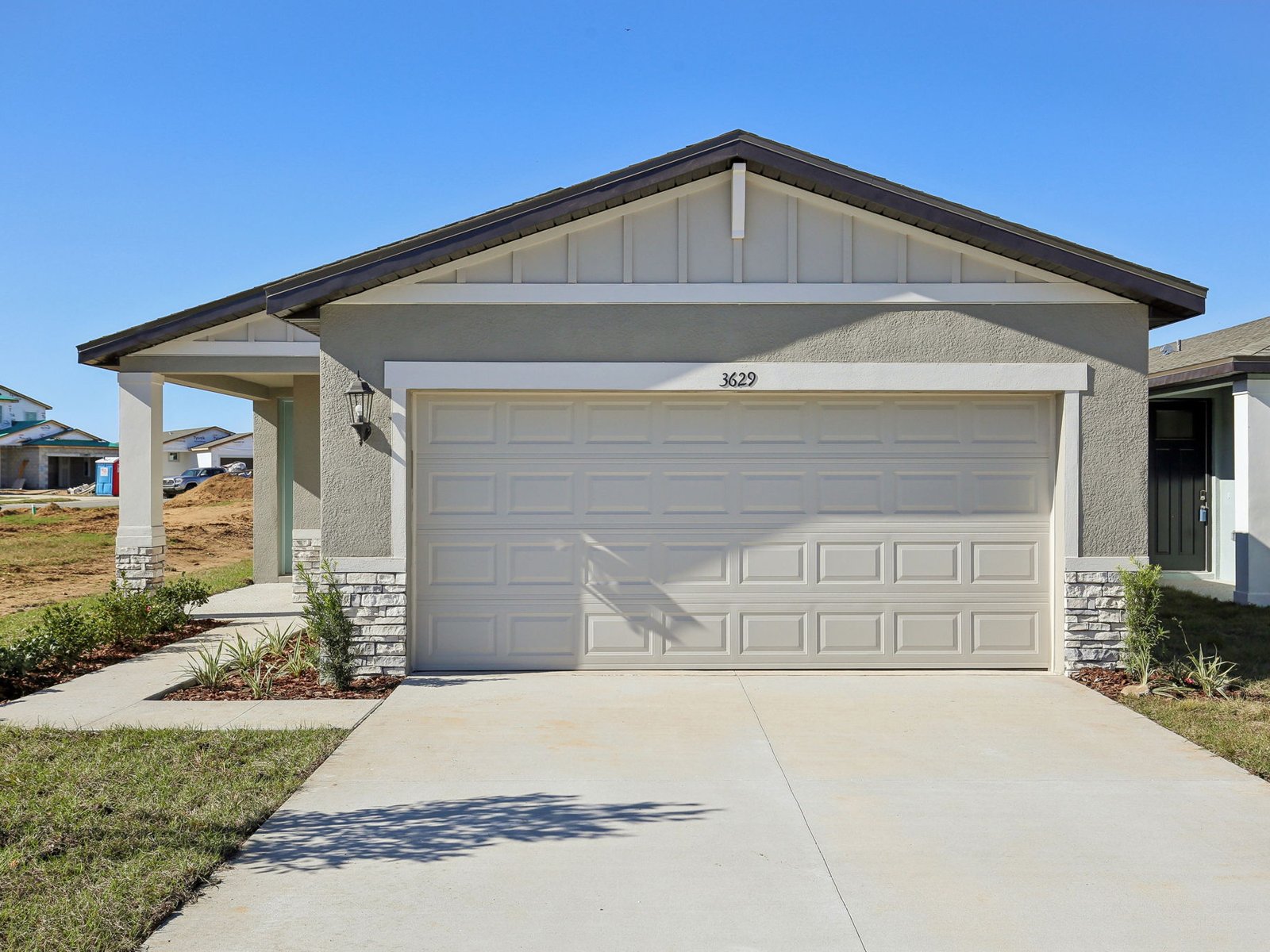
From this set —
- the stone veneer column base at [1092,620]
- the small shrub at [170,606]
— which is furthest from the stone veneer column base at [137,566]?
the stone veneer column base at [1092,620]

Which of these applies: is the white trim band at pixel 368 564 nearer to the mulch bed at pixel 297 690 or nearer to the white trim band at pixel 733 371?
the mulch bed at pixel 297 690

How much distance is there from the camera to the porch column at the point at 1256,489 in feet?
38.8

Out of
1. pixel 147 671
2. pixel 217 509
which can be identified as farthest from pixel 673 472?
pixel 217 509

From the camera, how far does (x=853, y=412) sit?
8570 mm

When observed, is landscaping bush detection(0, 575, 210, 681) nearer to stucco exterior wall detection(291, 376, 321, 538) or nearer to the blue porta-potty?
stucco exterior wall detection(291, 376, 321, 538)

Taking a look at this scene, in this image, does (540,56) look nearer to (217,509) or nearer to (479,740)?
(479,740)

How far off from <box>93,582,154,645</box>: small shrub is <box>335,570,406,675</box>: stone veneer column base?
11.3 ft

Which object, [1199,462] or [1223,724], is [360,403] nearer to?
[1223,724]

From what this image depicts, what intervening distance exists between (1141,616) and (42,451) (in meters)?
65.4

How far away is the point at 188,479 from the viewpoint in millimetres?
51688

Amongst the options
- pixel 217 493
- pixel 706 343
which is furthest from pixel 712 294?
pixel 217 493

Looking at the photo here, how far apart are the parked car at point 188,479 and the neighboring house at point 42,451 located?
11.9 m

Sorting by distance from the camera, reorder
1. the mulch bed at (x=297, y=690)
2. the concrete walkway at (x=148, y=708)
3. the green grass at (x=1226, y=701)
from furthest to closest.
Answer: the mulch bed at (x=297, y=690), the concrete walkway at (x=148, y=708), the green grass at (x=1226, y=701)

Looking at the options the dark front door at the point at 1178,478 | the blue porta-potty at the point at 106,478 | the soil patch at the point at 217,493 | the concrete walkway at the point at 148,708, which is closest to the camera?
the concrete walkway at the point at 148,708
